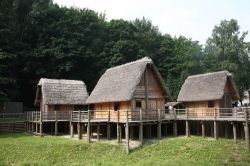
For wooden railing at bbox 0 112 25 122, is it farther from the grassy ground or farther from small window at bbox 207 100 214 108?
small window at bbox 207 100 214 108

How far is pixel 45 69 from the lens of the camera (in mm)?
56594

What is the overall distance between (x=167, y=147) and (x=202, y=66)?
1626 inches

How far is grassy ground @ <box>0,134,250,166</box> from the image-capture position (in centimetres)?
2622

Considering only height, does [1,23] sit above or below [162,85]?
above

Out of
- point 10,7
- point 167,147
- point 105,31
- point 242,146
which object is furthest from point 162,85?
point 105,31

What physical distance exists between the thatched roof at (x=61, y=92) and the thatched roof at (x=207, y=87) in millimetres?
12531

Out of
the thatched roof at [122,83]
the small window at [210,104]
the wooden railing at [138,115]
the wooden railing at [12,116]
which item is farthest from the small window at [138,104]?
the wooden railing at [12,116]

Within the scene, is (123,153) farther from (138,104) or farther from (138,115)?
(138,104)

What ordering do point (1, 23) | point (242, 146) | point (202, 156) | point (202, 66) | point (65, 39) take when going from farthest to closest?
point (202, 66) → point (65, 39) → point (1, 23) → point (242, 146) → point (202, 156)

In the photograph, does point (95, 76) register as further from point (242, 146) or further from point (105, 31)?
point (242, 146)

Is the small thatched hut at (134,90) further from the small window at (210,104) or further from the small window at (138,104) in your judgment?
the small window at (210,104)

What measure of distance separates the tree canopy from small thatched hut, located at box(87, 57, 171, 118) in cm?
1931

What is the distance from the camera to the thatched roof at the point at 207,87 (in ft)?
115

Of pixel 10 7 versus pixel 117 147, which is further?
pixel 10 7
